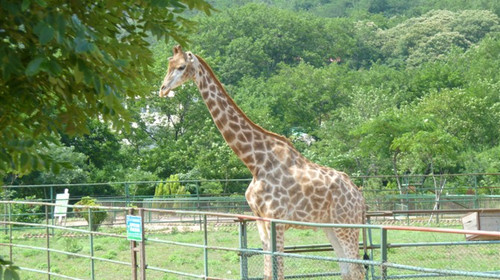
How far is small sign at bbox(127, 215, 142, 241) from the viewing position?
9.21 m

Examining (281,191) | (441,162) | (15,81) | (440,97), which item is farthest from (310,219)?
(440,97)

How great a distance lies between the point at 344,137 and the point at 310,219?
1069 inches

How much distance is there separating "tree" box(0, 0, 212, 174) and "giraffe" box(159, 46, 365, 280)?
376cm

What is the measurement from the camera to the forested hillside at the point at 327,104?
2817cm

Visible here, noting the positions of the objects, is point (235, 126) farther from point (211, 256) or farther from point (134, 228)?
point (211, 256)

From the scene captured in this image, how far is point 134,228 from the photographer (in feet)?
30.6

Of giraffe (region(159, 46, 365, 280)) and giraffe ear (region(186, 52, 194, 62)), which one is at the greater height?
giraffe ear (region(186, 52, 194, 62))

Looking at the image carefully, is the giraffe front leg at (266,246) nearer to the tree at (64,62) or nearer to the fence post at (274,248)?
the fence post at (274,248)

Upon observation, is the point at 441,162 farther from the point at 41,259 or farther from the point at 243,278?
the point at 243,278

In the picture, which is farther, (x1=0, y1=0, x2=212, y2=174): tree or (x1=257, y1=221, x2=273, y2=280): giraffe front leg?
(x1=257, y1=221, x2=273, y2=280): giraffe front leg

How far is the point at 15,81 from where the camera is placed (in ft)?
16.1

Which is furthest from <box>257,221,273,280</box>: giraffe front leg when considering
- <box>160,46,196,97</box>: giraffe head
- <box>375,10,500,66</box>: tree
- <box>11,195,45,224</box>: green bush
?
<box>375,10,500,66</box>: tree

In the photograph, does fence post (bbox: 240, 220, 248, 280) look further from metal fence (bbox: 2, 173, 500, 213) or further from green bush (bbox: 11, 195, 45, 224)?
green bush (bbox: 11, 195, 45, 224)

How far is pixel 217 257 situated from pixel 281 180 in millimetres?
5200
